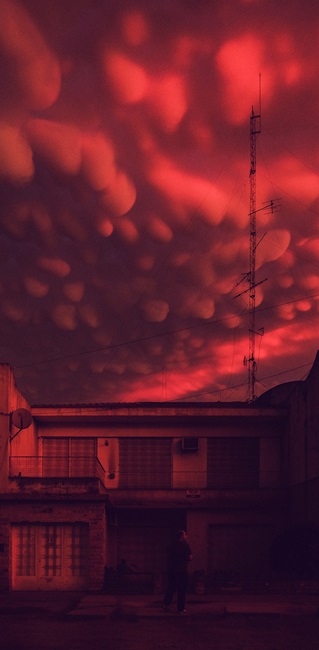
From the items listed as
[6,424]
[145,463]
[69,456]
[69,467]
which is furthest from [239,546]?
[6,424]

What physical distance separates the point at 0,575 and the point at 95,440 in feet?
26.6

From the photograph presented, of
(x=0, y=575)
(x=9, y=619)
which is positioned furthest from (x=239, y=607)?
(x=0, y=575)

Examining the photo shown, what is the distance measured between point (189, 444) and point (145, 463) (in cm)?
195

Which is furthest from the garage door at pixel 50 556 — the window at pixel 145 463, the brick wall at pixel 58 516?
the window at pixel 145 463

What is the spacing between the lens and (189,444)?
2881 cm

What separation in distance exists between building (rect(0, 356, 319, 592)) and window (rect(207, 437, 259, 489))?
40mm

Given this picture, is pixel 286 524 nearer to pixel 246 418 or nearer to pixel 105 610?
pixel 246 418

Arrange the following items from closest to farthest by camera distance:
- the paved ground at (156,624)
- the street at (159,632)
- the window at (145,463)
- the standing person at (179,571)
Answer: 1. the street at (159,632)
2. the paved ground at (156,624)
3. the standing person at (179,571)
4. the window at (145,463)

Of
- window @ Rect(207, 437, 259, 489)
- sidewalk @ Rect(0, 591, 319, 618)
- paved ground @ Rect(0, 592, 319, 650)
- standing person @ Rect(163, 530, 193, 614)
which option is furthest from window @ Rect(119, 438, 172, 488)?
standing person @ Rect(163, 530, 193, 614)

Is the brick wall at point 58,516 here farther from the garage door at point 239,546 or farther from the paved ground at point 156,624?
the garage door at point 239,546

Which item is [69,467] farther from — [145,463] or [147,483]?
[147,483]

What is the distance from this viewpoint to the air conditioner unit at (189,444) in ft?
94.4

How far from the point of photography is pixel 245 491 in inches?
1088

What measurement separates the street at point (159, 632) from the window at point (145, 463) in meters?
12.8
